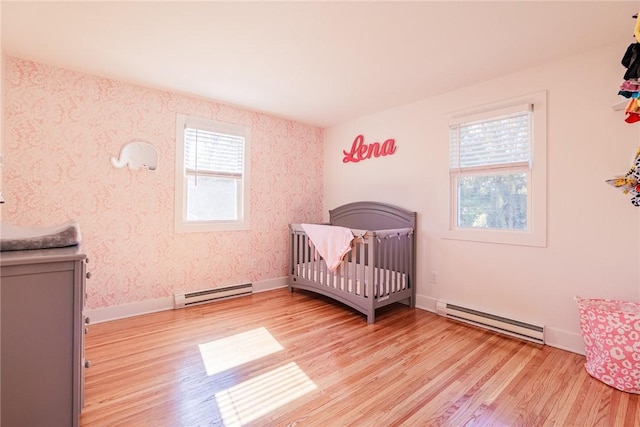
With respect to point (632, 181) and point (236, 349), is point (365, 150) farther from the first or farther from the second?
point (236, 349)

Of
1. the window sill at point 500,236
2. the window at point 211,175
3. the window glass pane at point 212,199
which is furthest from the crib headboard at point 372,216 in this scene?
the window glass pane at point 212,199

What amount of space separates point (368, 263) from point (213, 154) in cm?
208

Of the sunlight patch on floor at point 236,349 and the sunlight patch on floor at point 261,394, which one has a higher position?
the sunlight patch on floor at point 236,349

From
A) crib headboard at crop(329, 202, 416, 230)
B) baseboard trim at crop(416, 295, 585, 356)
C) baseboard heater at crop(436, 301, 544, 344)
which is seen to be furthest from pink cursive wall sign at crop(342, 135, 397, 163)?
baseboard trim at crop(416, 295, 585, 356)

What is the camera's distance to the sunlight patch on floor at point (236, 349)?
6.51 ft

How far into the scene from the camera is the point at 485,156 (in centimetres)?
267

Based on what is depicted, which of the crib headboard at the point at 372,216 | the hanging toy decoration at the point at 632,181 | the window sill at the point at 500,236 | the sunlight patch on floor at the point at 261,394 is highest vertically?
the hanging toy decoration at the point at 632,181

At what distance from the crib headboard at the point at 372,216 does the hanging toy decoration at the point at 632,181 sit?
62.6 inches

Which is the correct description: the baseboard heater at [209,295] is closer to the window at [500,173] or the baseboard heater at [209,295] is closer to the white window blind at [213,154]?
the white window blind at [213,154]

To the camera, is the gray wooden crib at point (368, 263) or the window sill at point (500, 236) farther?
the gray wooden crib at point (368, 263)

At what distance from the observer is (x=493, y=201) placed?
2650 mm

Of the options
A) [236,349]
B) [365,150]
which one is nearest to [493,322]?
[236,349]

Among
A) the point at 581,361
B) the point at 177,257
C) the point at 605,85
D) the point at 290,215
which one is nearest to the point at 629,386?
the point at 581,361

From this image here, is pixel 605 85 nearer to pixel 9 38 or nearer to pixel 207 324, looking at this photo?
pixel 207 324
